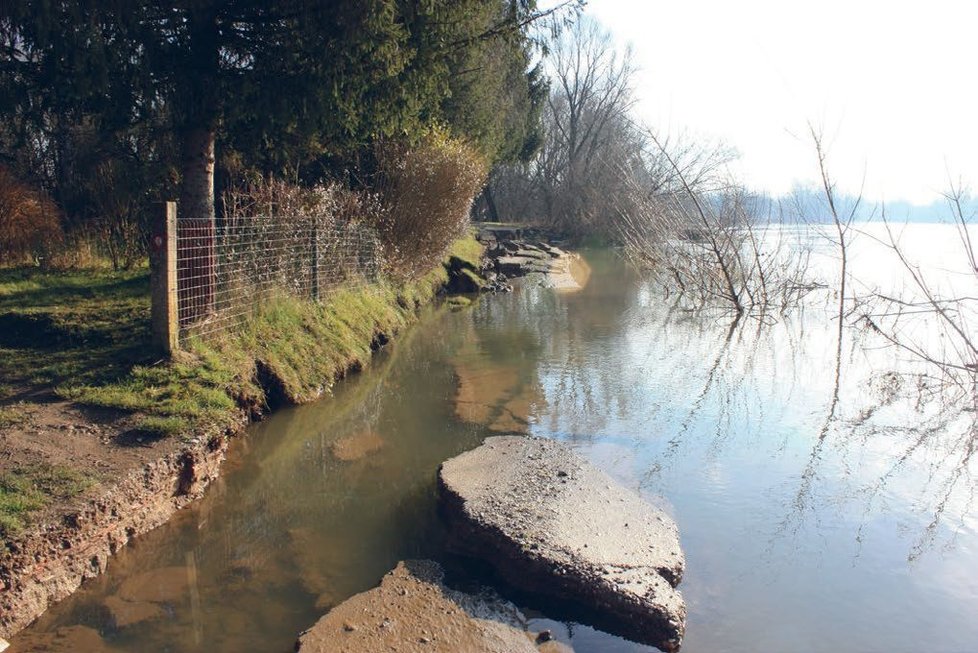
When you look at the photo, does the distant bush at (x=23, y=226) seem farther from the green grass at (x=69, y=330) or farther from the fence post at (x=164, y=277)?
the fence post at (x=164, y=277)

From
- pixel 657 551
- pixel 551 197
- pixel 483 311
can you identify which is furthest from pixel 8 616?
pixel 551 197

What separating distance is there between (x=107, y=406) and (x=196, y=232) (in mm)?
2485

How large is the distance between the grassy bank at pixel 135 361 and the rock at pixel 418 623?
73.7 inches

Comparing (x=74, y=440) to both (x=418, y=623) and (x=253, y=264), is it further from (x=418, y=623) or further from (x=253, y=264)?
(x=253, y=264)

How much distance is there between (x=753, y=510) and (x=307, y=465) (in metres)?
3.81

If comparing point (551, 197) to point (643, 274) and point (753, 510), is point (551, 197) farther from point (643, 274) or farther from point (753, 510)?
point (753, 510)

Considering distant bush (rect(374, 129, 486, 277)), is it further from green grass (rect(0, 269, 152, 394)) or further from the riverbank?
green grass (rect(0, 269, 152, 394))

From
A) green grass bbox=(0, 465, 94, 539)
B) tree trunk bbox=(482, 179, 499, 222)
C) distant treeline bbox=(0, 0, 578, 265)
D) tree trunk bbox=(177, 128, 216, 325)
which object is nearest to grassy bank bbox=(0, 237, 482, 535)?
green grass bbox=(0, 465, 94, 539)

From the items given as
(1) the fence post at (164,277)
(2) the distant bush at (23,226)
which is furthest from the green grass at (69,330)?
(2) the distant bush at (23,226)

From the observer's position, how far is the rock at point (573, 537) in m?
4.23

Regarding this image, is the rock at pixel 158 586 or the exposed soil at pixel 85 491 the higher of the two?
the exposed soil at pixel 85 491

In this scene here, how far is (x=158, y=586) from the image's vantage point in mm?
4578

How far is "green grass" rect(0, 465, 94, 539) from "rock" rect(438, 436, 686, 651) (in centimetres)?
240

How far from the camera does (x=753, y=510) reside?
6.02 m
